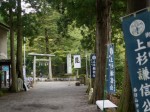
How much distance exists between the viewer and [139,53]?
584 cm

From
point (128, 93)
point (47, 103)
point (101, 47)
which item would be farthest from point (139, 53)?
point (47, 103)

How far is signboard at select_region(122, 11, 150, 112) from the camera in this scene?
5.73 meters

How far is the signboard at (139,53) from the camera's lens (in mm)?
5734

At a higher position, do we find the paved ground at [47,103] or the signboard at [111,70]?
the signboard at [111,70]

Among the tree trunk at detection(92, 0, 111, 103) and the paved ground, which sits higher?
the tree trunk at detection(92, 0, 111, 103)

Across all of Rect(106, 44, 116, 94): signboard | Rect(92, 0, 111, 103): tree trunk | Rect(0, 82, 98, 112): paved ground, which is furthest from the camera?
Rect(92, 0, 111, 103): tree trunk

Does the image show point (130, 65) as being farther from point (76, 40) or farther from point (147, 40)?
point (76, 40)

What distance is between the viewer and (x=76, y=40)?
56.1 metres

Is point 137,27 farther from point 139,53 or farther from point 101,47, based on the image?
point 101,47

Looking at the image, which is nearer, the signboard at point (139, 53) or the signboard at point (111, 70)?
the signboard at point (139, 53)

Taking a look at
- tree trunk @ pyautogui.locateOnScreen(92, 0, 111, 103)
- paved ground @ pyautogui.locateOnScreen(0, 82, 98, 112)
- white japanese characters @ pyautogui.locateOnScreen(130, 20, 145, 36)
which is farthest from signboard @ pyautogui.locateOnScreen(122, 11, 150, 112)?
tree trunk @ pyautogui.locateOnScreen(92, 0, 111, 103)

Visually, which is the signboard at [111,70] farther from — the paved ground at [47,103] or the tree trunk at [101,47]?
the tree trunk at [101,47]

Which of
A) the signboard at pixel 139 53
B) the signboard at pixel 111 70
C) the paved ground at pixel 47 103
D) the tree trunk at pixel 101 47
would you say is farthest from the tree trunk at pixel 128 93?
the tree trunk at pixel 101 47

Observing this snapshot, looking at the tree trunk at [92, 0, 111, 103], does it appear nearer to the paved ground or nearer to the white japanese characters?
the paved ground
